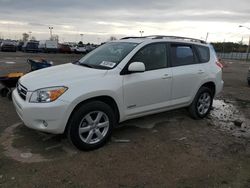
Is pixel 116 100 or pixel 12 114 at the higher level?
pixel 116 100

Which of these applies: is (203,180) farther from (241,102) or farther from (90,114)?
(241,102)

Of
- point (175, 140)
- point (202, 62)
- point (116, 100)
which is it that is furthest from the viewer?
point (202, 62)

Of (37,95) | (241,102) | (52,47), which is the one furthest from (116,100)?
(52,47)

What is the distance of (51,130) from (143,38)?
264 centimetres

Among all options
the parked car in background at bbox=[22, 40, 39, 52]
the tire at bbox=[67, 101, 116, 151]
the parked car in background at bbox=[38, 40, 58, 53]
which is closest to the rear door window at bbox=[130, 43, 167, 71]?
the tire at bbox=[67, 101, 116, 151]

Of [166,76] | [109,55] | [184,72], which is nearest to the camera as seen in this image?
[109,55]

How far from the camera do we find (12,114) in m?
6.93

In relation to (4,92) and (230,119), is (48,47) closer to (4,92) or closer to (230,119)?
(4,92)

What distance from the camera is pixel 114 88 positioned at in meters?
5.09

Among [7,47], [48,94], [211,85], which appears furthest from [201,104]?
[7,47]

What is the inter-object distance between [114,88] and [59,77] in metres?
0.88

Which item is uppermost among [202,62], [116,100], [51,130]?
[202,62]

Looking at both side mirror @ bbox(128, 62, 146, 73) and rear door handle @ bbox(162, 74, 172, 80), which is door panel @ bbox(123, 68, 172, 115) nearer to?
rear door handle @ bbox(162, 74, 172, 80)

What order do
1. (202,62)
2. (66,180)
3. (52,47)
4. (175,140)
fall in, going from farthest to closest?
(52,47)
(202,62)
(175,140)
(66,180)
